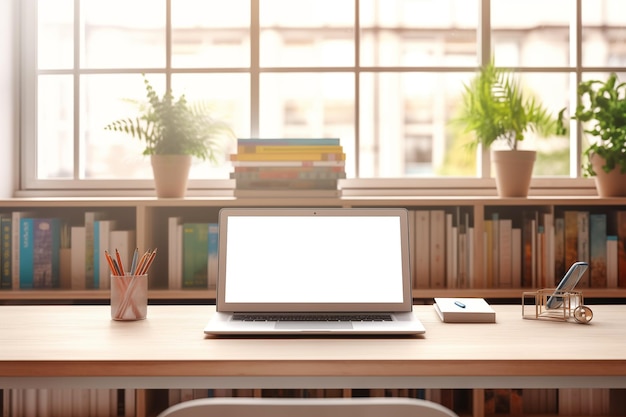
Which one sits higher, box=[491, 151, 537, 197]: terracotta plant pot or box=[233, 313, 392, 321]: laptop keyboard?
box=[491, 151, 537, 197]: terracotta plant pot

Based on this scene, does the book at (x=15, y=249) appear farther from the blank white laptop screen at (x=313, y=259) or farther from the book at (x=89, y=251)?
the blank white laptop screen at (x=313, y=259)

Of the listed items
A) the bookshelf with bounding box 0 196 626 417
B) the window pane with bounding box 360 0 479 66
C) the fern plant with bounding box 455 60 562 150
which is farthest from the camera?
the window pane with bounding box 360 0 479 66

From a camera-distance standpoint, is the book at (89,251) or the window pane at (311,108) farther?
the window pane at (311,108)

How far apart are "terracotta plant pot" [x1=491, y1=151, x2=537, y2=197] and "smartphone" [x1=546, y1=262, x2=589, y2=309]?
3.33 feet

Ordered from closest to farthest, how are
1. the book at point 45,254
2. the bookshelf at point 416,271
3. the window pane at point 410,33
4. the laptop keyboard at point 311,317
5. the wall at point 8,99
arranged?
the laptop keyboard at point 311,317 < the bookshelf at point 416,271 < the book at point 45,254 < the wall at point 8,99 < the window pane at point 410,33

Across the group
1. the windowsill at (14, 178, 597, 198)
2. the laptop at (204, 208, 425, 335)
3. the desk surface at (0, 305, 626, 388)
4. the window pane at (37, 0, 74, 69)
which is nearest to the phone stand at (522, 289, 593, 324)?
the desk surface at (0, 305, 626, 388)

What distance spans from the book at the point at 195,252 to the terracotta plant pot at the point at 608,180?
159 centimetres

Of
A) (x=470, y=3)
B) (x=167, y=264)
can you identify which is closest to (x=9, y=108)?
(x=167, y=264)

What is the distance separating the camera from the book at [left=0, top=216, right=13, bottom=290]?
8.65 feet

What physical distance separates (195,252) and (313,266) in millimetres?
1016

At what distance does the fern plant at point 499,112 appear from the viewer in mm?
2758

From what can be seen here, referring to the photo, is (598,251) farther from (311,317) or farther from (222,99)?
(222,99)

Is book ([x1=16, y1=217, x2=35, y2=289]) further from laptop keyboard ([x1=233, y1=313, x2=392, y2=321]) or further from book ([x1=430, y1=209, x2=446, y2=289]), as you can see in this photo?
book ([x1=430, y1=209, x2=446, y2=289])

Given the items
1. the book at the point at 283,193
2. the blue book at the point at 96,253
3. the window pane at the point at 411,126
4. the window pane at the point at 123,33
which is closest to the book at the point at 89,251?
the blue book at the point at 96,253
